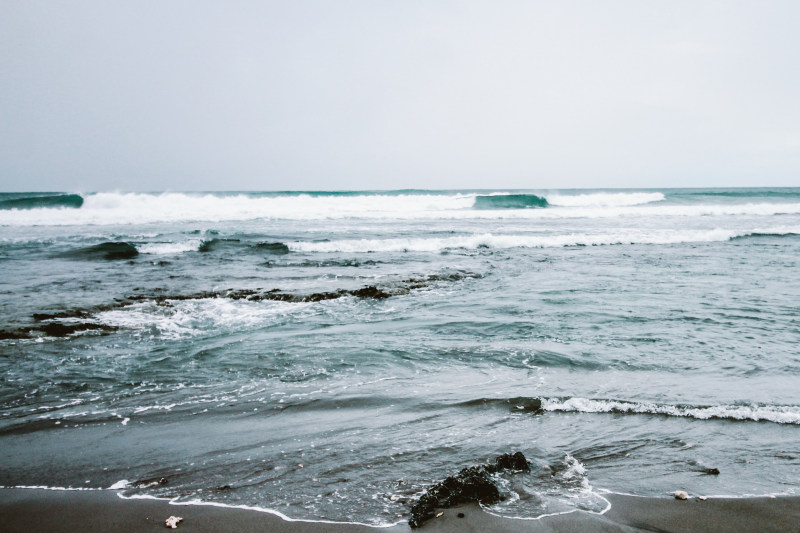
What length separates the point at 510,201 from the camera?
142 ft

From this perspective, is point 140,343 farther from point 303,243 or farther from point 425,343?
point 303,243

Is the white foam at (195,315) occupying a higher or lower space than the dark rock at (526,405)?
lower

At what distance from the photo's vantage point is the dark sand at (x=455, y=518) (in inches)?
89.3

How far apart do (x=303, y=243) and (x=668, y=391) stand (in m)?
14.3

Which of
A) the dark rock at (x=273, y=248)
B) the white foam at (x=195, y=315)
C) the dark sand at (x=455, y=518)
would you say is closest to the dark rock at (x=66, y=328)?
the white foam at (x=195, y=315)

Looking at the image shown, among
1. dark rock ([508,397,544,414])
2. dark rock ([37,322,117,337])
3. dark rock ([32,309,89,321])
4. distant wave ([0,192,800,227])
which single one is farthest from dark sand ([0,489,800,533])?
distant wave ([0,192,800,227])

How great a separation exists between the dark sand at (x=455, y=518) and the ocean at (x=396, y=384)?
0.29ft

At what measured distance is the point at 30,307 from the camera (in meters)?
7.49

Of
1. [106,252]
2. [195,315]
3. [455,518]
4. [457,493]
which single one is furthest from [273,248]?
[455,518]

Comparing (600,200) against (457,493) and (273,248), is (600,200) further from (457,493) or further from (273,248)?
(457,493)

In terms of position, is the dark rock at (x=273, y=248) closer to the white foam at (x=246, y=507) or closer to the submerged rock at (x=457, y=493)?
the white foam at (x=246, y=507)

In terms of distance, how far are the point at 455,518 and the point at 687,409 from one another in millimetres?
2219

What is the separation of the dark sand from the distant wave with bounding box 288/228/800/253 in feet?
42.8

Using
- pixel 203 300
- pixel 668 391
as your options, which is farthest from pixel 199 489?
pixel 203 300
